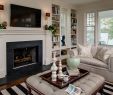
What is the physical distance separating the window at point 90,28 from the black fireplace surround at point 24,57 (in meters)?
2.70

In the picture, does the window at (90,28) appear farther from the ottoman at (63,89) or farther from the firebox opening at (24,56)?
the ottoman at (63,89)

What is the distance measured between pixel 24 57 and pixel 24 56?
4 centimetres

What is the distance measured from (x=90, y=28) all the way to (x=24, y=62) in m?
3.56

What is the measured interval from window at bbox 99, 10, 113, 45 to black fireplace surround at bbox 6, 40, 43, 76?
292 cm

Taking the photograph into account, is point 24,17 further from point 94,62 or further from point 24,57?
point 94,62

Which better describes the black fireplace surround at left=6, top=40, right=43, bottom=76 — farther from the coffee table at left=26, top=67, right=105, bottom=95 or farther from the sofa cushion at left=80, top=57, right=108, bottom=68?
the coffee table at left=26, top=67, right=105, bottom=95

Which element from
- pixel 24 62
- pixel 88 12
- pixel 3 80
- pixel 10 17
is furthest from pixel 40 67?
pixel 88 12

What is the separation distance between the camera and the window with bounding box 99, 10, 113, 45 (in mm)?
5820

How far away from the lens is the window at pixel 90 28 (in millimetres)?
6285

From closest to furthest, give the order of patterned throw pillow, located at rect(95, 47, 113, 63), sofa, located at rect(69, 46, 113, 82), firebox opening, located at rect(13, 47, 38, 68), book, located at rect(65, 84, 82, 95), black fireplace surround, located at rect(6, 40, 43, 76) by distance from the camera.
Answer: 1. book, located at rect(65, 84, 82, 95)
2. sofa, located at rect(69, 46, 113, 82)
3. patterned throw pillow, located at rect(95, 47, 113, 63)
4. black fireplace surround, located at rect(6, 40, 43, 76)
5. firebox opening, located at rect(13, 47, 38, 68)

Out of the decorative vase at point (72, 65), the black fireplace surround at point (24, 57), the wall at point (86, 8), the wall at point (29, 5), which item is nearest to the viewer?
the decorative vase at point (72, 65)

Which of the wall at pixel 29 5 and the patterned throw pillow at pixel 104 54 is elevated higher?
the wall at pixel 29 5

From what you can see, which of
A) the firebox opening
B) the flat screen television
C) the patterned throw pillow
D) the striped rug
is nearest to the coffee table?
the striped rug

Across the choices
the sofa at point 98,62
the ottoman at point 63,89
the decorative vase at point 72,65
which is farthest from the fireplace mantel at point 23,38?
the decorative vase at point 72,65
